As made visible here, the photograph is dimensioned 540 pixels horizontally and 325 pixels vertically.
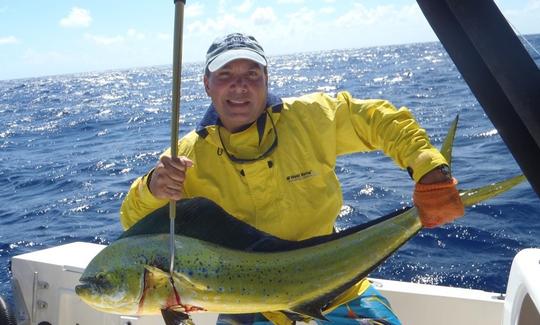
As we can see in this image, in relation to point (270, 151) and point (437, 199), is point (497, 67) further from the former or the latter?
point (270, 151)

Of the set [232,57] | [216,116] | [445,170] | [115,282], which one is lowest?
[115,282]

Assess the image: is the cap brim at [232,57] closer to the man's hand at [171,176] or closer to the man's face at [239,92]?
the man's face at [239,92]

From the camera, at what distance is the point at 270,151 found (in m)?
2.47

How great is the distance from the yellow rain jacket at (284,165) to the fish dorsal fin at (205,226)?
281mm

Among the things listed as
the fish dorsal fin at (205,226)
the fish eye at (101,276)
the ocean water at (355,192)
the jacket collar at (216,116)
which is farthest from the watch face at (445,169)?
the fish eye at (101,276)

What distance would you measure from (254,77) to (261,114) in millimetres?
178

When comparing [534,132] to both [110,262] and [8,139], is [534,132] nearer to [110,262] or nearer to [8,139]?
[110,262]

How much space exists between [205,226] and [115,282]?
0.39 meters

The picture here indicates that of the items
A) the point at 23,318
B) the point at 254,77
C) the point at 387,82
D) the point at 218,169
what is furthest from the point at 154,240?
the point at 387,82

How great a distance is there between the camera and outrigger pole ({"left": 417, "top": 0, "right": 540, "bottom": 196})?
3.53ft

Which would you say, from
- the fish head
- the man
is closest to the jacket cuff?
the man

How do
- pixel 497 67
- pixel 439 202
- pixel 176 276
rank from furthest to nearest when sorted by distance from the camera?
pixel 176 276 → pixel 439 202 → pixel 497 67

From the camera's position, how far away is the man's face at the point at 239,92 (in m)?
2.49

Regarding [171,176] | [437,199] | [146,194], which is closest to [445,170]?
[437,199]
